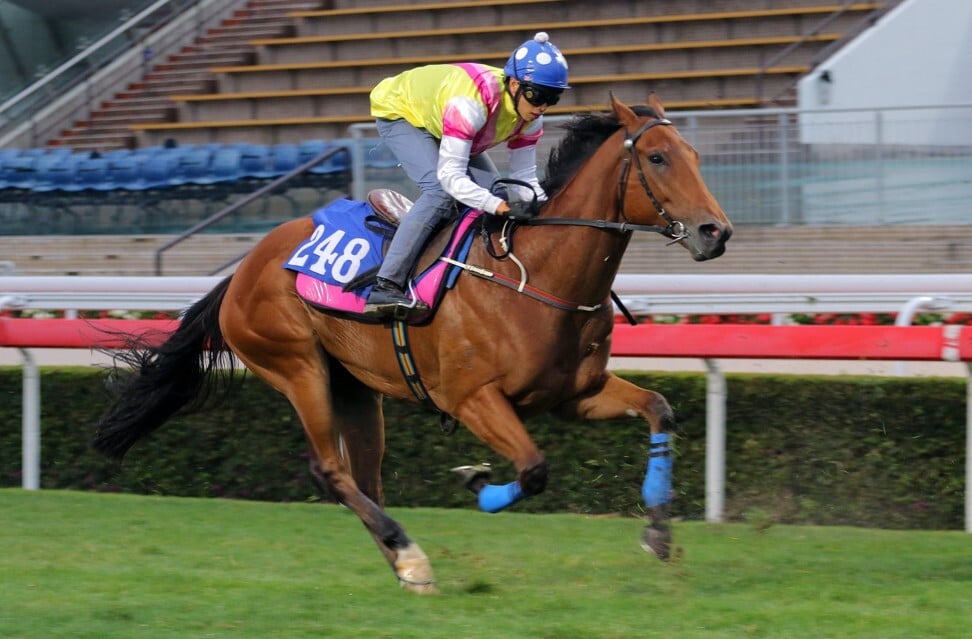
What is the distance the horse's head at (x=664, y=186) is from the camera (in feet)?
11.9

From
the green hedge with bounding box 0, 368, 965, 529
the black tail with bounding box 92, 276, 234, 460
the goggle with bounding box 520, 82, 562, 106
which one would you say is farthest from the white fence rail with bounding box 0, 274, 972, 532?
the goggle with bounding box 520, 82, 562, 106

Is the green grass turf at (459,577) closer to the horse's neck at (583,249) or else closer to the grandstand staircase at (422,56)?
the horse's neck at (583,249)

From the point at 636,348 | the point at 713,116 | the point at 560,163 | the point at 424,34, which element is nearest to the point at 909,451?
the point at 636,348

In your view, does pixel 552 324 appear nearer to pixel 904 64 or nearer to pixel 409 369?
pixel 409 369

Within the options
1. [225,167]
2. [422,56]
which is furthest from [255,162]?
[422,56]

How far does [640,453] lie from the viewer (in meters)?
5.38

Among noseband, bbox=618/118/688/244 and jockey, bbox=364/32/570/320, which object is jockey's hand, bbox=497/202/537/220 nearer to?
jockey, bbox=364/32/570/320

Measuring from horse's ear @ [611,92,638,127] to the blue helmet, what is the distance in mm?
167

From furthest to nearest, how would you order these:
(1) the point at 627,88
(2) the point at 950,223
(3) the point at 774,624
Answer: (1) the point at 627,88 → (2) the point at 950,223 → (3) the point at 774,624

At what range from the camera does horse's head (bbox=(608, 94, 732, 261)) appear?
11.9 ft

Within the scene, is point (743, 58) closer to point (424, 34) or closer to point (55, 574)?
point (424, 34)

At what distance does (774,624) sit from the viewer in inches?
133

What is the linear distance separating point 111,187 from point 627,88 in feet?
15.5

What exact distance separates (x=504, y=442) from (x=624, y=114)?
103 cm
